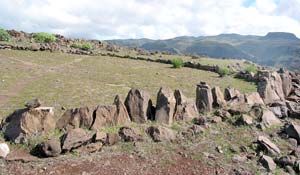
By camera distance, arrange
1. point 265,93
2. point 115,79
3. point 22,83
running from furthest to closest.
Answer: point 115,79, point 22,83, point 265,93

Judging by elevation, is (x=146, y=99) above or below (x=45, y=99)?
above

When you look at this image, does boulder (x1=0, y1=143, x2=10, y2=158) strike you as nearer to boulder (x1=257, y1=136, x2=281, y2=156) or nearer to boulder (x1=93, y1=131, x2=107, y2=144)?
boulder (x1=93, y1=131, x2=107, y2=144)

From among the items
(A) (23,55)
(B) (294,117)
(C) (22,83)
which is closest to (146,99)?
(B) (294,117)

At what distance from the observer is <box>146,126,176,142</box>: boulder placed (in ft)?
40.9

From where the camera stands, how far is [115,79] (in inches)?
1073

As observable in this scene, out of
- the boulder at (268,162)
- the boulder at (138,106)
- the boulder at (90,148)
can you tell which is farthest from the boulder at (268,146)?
the boulder at (90,148)

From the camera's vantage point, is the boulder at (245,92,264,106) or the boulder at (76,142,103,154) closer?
the boulder at (76,142,103,154)

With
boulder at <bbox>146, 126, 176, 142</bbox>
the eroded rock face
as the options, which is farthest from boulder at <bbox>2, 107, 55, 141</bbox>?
the eroded rock face

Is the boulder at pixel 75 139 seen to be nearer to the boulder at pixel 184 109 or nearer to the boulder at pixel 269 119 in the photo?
the boulder at pixel 184 109

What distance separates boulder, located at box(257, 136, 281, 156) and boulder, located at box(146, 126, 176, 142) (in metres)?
2.89

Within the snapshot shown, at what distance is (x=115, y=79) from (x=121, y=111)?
13834mm

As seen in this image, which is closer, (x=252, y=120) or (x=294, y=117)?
(x=252, y=120)

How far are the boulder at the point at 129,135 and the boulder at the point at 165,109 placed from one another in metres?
Result: 1.78

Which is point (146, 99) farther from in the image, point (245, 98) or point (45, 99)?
point (45, 99)
